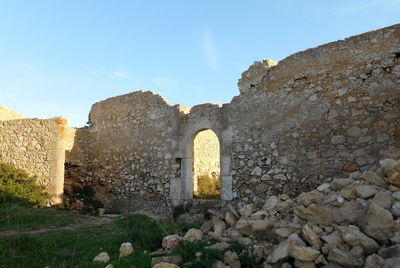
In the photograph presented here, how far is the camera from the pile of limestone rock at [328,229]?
360cm

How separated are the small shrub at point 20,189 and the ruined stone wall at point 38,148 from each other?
25 centimetres

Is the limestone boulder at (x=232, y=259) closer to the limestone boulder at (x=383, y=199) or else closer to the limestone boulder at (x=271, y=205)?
the limestone boulder at (x=271, y=205)

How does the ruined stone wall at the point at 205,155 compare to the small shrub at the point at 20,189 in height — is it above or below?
above

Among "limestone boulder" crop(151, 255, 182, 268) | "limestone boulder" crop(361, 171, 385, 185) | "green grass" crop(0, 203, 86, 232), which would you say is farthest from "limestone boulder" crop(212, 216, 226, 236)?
"green grass" crop(0, 203, 86, 232)

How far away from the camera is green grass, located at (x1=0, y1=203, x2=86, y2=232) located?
7.14 meters

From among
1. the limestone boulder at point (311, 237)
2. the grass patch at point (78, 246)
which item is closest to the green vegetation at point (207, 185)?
the grass patch at point (78, 246)

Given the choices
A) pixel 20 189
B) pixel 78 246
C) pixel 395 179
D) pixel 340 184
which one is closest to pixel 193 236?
pixel 78 246

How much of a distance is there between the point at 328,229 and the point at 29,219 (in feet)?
21.7

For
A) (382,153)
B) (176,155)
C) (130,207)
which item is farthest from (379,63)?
(130,207)

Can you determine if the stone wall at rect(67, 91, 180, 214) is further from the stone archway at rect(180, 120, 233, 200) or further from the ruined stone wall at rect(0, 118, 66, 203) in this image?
the ruined stone wall at rect(0, 118, 66, 203)

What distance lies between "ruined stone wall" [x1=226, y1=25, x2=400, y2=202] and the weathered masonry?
19 mm

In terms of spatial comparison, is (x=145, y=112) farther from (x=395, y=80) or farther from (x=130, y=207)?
(x=395, y=80)

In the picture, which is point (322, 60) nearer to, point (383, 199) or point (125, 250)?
point (383, 199)

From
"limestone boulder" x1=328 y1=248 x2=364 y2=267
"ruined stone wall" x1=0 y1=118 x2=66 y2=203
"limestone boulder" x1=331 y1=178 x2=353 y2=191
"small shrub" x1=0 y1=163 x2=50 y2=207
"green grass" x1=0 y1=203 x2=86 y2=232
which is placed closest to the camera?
"limestone boulder" x1=328 y1=248 x2=364 y2=267
